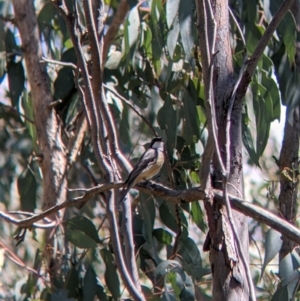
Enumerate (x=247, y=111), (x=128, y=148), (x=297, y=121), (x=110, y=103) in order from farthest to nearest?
(x=128, y=148), (x=110, y=103), (x=297, y=121), (x=247, y=111)

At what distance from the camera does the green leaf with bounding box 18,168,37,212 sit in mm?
3258

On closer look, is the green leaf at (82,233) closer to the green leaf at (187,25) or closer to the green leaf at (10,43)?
the green leaf at (187,25)

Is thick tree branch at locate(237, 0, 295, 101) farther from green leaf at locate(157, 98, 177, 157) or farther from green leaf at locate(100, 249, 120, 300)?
green leaf at locate(100, 249, 120, 300)

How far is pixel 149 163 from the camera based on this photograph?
96.9 inches

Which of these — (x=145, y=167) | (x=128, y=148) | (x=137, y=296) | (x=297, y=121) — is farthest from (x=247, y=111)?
(x=137, y=296)

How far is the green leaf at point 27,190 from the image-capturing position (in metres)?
3.26

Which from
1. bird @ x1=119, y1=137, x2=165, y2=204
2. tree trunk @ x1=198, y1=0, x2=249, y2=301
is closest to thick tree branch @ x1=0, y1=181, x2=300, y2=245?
tree trunk @ x1=198, y1=0, x2=249, y2=301

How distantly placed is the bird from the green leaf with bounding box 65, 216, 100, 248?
35 centimetres

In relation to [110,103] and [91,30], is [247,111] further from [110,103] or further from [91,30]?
[91,30]

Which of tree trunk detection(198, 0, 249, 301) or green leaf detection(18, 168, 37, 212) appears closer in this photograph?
tree trunk detection(198, 0, 249, 301)

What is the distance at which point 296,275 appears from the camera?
2.31 meters

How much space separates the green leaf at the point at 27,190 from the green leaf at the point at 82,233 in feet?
1.75

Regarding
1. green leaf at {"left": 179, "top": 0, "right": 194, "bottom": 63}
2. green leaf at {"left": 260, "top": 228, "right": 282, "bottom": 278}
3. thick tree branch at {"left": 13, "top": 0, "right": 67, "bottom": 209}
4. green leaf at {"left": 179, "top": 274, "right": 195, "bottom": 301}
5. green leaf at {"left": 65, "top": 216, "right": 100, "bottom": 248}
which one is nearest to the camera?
green leaf at {"left": 260, "top": 228, "right": 282, "bottom": 278}

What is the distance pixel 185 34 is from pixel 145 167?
53 cm
